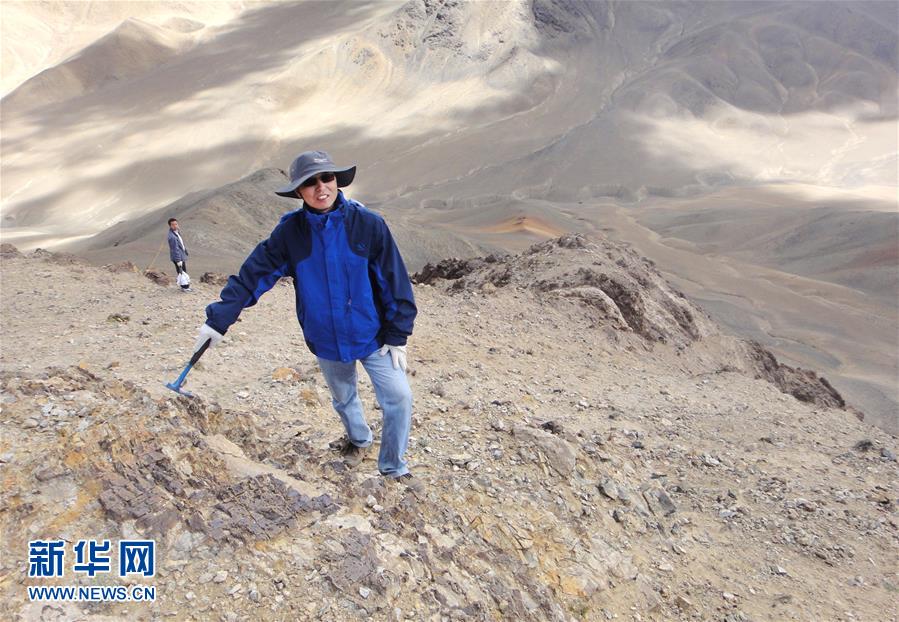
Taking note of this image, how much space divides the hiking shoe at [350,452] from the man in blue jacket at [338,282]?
0.39 meters

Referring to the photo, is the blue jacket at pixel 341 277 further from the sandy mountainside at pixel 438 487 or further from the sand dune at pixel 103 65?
the sand dune at pixel 103 65

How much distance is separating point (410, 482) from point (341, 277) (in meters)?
1.13

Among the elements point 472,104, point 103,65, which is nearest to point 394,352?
point 472,104

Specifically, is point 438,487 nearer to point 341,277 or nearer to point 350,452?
point 350,452

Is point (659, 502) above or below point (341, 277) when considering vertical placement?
below

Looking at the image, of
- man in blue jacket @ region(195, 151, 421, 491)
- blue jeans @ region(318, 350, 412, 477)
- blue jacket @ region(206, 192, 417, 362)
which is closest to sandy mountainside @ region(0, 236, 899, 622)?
blue jeans @ region(318, 350, 412, 477)

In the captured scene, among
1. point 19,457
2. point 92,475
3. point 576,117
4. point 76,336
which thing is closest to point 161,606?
point 92,475

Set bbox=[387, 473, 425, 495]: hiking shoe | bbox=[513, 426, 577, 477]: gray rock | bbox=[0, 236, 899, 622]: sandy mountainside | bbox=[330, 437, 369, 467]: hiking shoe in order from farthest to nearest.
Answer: bbox=[513, 426, 577, 477]: gray rock, bbox=[330, 437, 369, 467]: hiking shoe, bbox=[387, 473, 425, 495]: hiking shoe, bbox=[0, 236, 899, 622]: sandy mountainside

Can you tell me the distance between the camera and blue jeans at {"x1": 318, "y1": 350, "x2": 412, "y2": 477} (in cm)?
343

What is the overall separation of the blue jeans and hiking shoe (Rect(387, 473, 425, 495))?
24 millimetres

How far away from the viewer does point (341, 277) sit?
324cm

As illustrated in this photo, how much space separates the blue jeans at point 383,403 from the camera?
3434mm

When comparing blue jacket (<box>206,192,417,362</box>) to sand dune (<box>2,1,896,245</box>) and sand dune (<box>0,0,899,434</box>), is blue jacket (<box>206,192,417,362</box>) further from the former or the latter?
sand dune (<box>2,1,896,245</box>)

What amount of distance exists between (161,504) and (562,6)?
67.0 metres
